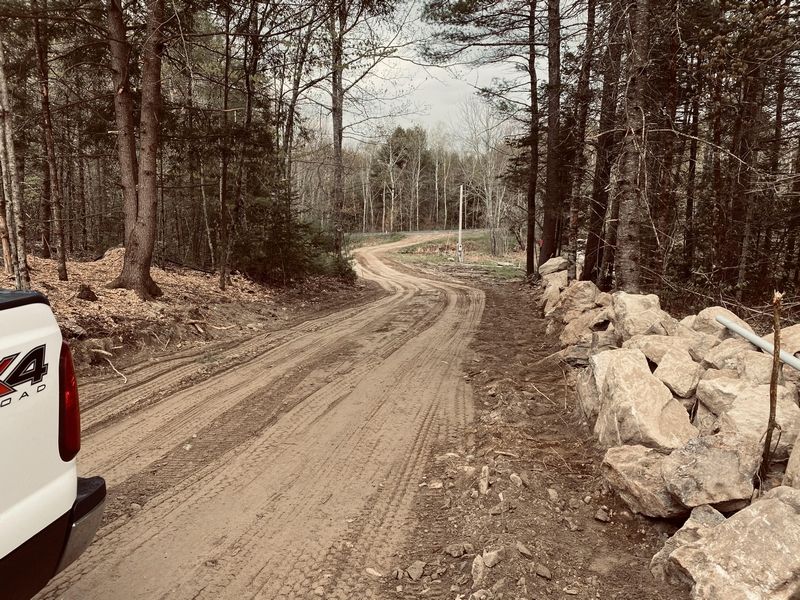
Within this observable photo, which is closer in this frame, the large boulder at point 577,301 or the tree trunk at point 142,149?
the large boulder at point 577,301

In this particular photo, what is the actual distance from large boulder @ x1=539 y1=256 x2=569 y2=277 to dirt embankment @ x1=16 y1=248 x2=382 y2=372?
6.03 metres

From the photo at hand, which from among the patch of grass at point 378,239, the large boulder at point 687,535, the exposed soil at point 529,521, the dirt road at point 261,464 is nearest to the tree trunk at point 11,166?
the dirt road at point 261,464

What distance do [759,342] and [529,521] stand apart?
8.05ft

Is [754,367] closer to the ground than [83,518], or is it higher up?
higher up

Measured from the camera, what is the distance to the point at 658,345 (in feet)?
15.4

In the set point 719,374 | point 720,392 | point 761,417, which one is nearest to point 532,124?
point 719,374

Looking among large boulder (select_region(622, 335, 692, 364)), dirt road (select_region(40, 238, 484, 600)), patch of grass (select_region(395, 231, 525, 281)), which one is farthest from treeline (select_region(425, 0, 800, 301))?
patch of grass (select_region(395, 231, 525, 281))

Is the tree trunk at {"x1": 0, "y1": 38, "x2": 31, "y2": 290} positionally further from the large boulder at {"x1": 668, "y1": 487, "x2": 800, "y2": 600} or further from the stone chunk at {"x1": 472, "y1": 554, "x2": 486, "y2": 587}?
the large boulder at {"x1": 668, "y1": 487, "x2": 800, "y2": 600}

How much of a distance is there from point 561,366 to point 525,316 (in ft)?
16.1

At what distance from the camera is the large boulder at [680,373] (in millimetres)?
3971

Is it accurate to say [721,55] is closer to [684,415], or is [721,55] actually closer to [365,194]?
[684,415]

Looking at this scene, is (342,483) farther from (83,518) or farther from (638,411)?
(638,411)

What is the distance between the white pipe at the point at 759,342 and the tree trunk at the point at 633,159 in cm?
312

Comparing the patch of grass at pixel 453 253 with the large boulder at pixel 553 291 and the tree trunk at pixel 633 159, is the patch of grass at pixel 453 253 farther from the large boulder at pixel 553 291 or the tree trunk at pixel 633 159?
the tree trunk at pixel 633 159
